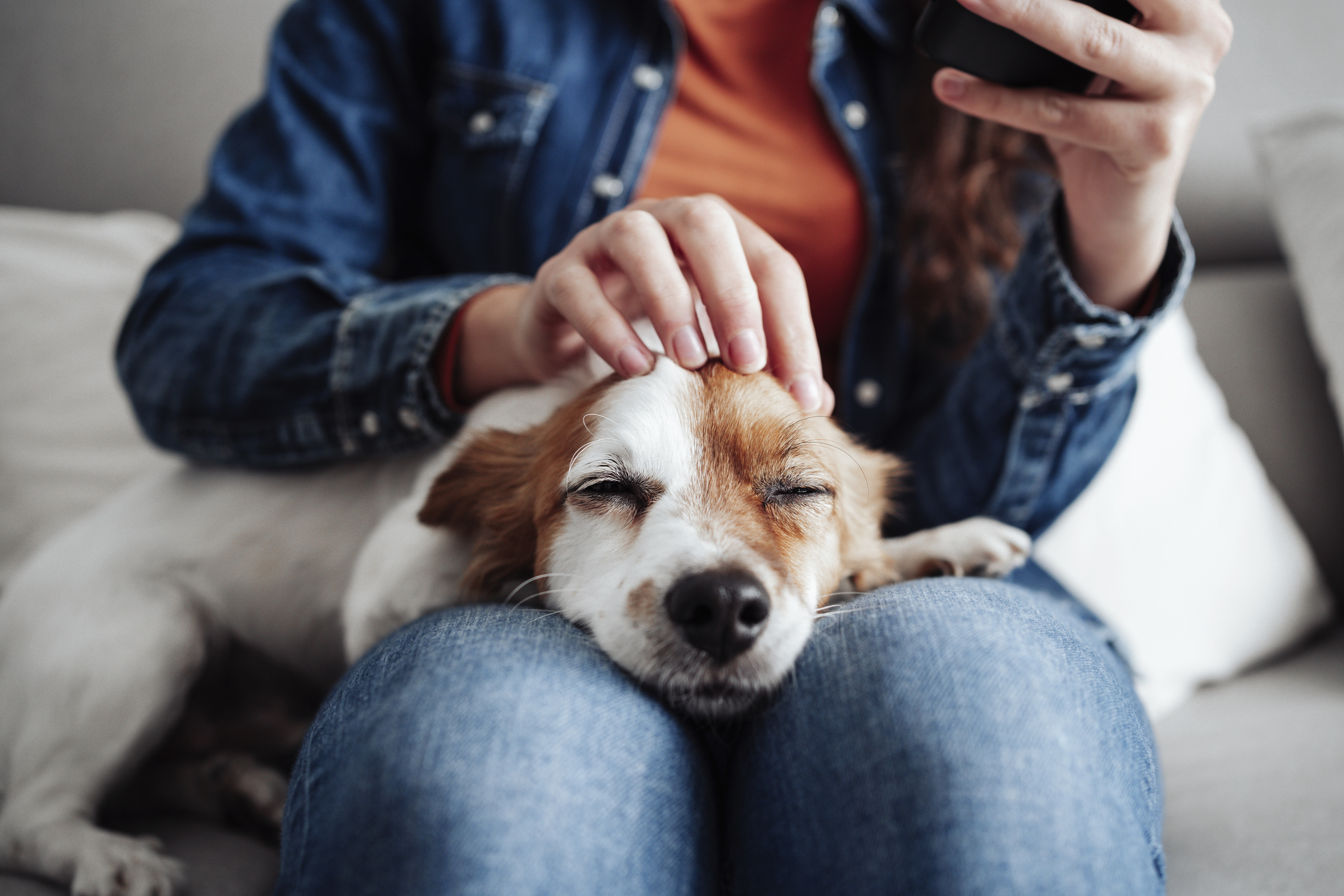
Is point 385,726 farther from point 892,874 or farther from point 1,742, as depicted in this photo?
point 1,742

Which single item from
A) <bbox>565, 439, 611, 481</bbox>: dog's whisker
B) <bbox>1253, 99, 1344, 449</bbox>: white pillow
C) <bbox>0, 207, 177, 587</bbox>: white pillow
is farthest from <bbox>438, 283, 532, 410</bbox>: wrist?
<bbox>1253, 99, 1344, 449</bbox>: white pillow

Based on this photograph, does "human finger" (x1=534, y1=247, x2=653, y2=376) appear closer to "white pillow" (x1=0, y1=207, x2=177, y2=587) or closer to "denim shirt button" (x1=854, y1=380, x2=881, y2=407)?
"denim shirt button" (x1=854, y1=380, x2=881, y2=407)

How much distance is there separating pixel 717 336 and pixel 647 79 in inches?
34.2

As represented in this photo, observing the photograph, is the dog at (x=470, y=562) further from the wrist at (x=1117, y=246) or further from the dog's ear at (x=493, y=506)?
the wrist at (x=1117, y=246)

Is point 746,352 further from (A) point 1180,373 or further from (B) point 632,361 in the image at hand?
(A) point 1180,373

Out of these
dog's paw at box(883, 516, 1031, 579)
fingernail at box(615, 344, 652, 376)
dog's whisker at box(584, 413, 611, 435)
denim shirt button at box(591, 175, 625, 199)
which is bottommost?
dog's paw at box(883, 516, 1031, 579)

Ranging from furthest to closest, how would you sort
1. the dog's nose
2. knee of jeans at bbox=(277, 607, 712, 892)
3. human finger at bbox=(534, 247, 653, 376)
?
human finger at bbox=(534, 247, 653, 376) → the dog's nose → knee of jeans at bbox=(277, 607, 712, 892)

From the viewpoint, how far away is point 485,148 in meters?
1.50

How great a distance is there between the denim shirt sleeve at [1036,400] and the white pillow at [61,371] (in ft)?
5.72

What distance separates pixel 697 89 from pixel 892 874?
145 centimetres

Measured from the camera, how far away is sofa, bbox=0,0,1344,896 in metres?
1.38

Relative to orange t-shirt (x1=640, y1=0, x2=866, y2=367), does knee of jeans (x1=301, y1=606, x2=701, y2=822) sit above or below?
below

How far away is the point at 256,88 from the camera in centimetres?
205

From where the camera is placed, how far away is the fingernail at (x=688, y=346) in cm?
88
